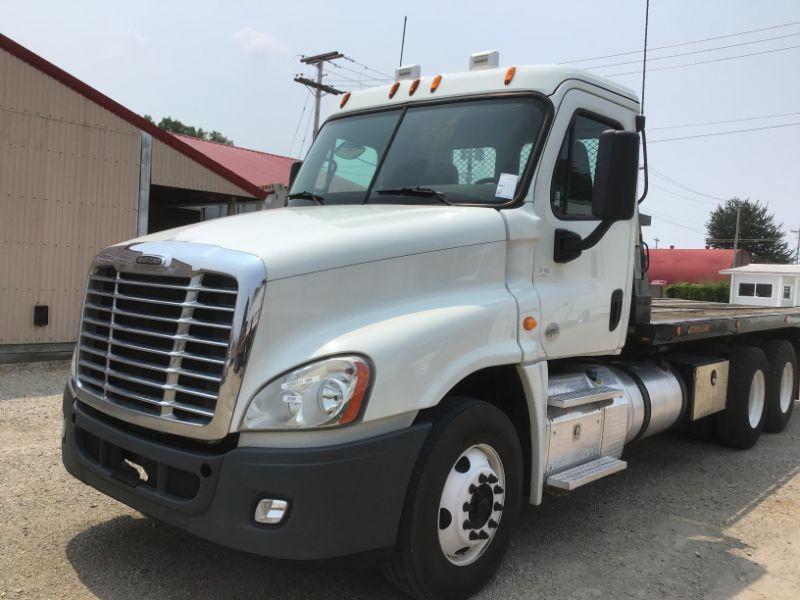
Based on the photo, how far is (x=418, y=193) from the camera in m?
3.91

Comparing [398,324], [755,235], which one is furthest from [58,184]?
Answer: [755,235]

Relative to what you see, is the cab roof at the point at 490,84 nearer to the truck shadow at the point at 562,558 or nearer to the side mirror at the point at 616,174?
the side mirror at the point at 616,174

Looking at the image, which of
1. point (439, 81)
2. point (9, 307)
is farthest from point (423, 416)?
point (9, 307)

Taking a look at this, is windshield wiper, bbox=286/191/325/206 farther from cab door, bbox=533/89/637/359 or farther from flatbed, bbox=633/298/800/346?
flatbed, bbox=633/298/800/346

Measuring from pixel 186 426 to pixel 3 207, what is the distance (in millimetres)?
8359

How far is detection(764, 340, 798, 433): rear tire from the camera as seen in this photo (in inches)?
293

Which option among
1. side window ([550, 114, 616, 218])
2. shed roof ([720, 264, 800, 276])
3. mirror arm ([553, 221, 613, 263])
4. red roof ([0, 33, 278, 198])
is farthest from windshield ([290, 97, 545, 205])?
shed roof ([720, 264, 800, 276])

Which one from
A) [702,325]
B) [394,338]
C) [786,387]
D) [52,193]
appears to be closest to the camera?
[394,338]

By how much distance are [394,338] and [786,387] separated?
6.65m

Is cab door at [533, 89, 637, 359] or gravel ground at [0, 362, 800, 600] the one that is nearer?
gravel ground at [0, 362, 800, 600]

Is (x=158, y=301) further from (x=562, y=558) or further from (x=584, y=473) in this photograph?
(x=562, y=558)

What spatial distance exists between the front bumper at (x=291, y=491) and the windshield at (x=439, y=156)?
58.4 inches

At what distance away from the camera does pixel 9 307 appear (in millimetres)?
9781

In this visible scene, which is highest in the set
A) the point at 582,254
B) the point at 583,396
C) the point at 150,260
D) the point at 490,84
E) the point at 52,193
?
the point at 490,84
